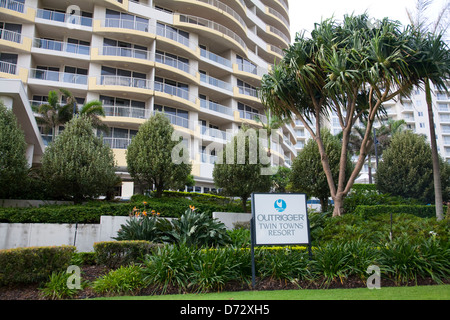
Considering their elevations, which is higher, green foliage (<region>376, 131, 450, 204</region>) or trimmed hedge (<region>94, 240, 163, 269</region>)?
→ green foliage (<region>376, 131, 450, 204</region>)

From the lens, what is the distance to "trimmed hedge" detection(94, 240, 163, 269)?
8766mm

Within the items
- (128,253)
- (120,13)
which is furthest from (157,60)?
(128,253)

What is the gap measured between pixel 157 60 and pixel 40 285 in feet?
86.5

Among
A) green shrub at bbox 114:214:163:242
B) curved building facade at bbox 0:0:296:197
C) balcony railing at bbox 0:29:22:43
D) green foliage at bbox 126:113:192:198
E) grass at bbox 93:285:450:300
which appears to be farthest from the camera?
curved building facade at bbox 0:0:296:197

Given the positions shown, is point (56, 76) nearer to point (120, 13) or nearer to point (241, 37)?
point (120, 13)

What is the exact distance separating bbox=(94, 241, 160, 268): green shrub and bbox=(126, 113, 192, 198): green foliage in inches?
381

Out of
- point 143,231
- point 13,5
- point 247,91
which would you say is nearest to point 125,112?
point 13,5

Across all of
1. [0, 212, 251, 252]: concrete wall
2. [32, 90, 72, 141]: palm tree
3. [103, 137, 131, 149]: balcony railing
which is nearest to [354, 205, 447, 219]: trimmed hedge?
[0, 212, 251, 252]: concrete wall

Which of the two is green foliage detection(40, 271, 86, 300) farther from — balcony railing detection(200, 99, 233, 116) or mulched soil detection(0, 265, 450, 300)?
balcony railing detection(200, 99, 233, 116)

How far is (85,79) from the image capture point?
28.2 metres

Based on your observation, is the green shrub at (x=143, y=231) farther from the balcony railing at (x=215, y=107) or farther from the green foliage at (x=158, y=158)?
the balcony railing at (x=215, y=107)

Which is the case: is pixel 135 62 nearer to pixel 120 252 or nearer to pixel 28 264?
pixel 120 252

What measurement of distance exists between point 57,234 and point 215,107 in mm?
23413

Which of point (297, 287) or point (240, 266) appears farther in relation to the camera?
point (240, 266)
